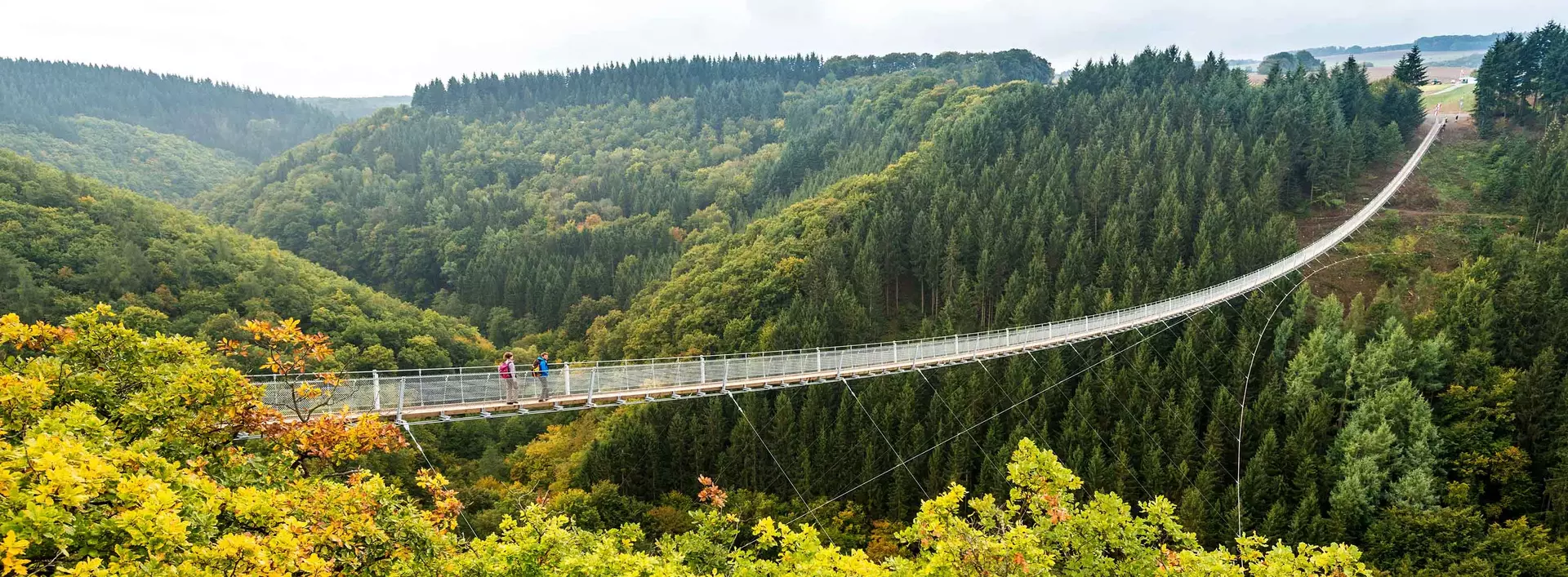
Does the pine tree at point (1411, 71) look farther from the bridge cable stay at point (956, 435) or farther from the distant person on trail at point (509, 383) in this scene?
the distant person on trail at point (509, 383)

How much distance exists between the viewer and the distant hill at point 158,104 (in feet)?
500

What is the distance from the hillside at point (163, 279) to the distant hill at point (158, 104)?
419 ft

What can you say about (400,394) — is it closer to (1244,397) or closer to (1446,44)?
(1244,397)

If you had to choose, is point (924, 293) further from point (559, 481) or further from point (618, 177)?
point (618, 177)

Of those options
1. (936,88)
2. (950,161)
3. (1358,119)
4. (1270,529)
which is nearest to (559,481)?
(1270,529)

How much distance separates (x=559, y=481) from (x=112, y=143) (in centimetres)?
15548

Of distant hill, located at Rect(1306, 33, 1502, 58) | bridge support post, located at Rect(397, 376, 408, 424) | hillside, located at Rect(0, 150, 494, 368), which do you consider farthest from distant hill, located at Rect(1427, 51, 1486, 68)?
bridge support post, located at Rect(397, 376, 408, 424)

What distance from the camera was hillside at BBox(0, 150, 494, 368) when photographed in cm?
4103

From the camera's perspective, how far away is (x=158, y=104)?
17212 centimetres

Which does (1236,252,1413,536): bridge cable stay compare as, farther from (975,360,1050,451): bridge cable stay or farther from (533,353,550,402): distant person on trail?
(533,353,550,402): distant person on trail

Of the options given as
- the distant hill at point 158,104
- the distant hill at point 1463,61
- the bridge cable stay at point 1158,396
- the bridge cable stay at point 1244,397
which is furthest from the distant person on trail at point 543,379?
the distant hill at point 1463,61

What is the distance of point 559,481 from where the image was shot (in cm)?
3853

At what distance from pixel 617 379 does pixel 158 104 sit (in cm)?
21425

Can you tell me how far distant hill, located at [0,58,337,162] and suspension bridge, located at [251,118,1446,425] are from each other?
181m
